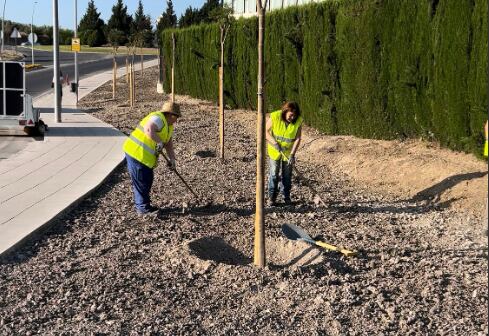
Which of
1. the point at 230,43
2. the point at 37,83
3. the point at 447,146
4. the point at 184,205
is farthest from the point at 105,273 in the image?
the point at 37,83

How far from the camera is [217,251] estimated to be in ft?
19.4

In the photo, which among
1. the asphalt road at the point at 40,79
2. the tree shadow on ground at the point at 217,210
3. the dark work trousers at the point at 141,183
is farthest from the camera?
the asphalt road at the point at 40,79

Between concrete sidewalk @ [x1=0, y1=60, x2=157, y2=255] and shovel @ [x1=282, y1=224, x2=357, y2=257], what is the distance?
2386 millimetres

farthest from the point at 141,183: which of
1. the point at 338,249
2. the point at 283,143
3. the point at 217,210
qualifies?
the point at 338,249

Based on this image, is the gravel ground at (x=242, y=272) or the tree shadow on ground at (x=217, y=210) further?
the tree shadow on ground at (x=217, y=210)

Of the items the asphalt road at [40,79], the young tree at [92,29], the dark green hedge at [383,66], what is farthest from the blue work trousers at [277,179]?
the young tree at [92,29]

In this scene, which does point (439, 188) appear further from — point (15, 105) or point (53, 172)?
point (15, 105)

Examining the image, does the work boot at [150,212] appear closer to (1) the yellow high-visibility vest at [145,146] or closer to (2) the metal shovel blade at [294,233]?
(1) the yellow high-visibility vest at [145,146]

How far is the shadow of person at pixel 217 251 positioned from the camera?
572 cm

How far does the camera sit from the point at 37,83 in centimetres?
3488

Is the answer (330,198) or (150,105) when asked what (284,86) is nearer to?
(150,105)

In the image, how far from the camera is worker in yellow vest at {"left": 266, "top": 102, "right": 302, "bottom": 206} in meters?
7.60

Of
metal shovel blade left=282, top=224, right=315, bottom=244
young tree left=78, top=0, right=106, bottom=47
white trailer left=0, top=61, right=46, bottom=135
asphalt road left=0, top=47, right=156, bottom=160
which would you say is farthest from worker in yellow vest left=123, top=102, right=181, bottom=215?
young tree left=78, top=0, right=106, bottom=47

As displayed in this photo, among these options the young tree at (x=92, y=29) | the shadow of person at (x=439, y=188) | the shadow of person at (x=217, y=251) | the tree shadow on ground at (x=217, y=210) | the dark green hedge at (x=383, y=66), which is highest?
the young tree at (x=92, y=29)
